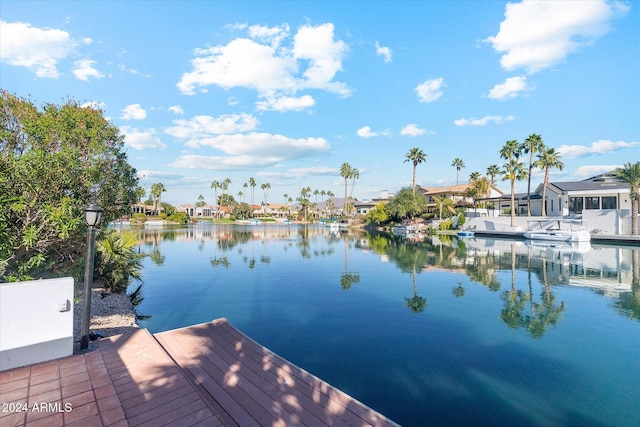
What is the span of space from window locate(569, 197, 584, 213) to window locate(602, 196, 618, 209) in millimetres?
2755

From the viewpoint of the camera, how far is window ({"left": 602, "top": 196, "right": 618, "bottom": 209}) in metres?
46.3

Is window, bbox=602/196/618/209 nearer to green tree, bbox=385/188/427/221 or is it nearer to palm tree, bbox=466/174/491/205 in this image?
palm tree, bbox=466/174/491/205

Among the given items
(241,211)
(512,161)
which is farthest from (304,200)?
(512,161)

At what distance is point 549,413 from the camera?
641cm

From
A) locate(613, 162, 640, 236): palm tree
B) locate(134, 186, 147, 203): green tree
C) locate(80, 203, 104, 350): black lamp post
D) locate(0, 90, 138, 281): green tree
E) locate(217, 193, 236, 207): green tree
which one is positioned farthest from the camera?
locate(217, 193, 236, 207): green tree

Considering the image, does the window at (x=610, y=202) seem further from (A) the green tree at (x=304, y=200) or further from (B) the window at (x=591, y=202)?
(A) the green tree at (x=304, y=200)

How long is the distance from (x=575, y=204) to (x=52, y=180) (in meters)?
64.3

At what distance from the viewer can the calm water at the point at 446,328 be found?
6840 mm

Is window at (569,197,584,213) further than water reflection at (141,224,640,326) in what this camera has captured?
Yes

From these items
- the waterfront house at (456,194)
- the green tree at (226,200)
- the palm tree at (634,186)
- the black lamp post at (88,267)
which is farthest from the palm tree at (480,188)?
the green tree at (226,200)

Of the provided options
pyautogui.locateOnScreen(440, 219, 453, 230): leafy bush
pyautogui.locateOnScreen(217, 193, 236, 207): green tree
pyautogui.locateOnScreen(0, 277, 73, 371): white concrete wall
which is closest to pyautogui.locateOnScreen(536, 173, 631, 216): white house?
pyautogui.locateOnScreen(440, 219, 453, 230): leafy bush

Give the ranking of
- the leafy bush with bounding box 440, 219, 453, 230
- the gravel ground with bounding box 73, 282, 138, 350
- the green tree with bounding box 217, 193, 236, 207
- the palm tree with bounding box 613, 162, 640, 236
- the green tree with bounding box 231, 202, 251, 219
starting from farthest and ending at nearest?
the green tree with bounding box 217, 193, 236, 207
the green tree with bounding box 231, 202, 251, 219
the leafy bush with bounding box 440, 219, 453, 230
the palm tree with bounding box 613, 162, 640, 236
the gravel ground with bounding box 73, 282, 138, 350

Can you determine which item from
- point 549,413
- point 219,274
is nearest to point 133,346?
point 549,413

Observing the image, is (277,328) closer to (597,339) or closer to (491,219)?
(597,339)
